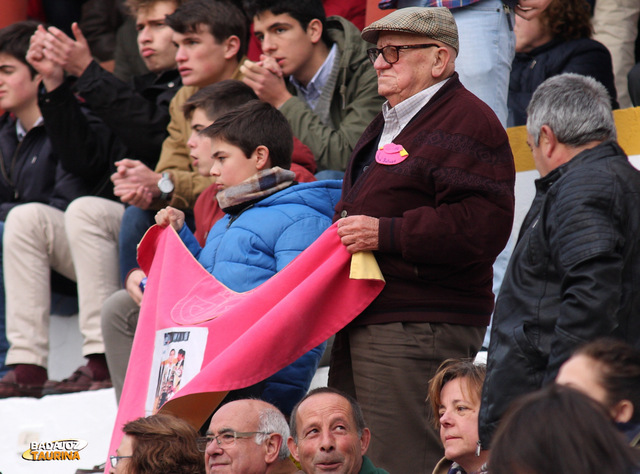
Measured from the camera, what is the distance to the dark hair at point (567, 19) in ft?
22.5

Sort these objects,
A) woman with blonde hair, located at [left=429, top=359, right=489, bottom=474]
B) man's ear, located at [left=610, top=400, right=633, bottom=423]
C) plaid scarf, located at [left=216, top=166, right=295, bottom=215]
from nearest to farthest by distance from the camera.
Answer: man's ear, located at [left=610, top=400, right=633, bottom=423] < woman with blonde hair, located at [left=429, top=359, right=489, bottom=474] < plaid scarf, located at [left=216, top=166, right=295, bottom=215]

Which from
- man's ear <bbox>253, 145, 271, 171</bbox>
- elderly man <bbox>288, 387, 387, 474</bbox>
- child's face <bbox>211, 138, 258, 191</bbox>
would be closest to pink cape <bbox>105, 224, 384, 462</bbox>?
elderly man <bbox>288, 387, 387, 474</bbox>

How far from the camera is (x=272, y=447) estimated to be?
4660 millimetres

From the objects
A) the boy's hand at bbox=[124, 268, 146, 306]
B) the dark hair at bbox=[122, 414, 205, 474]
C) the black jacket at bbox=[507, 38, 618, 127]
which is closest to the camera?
the dark hair at bbox=[122, 414, 205, 474]

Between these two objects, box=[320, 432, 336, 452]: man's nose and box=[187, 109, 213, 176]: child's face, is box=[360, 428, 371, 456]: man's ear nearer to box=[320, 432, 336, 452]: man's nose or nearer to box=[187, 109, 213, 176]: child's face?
box=[320, 432, 336, 452]: man's nose

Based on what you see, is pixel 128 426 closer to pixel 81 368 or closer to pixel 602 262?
pixel 602 262

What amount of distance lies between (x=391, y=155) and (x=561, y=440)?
8.60ft

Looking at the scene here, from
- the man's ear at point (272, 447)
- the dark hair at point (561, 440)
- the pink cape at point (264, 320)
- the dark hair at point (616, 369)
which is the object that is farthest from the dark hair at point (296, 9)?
the dark hair at point (561, 440)

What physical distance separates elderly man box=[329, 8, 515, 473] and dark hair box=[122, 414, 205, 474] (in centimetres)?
76

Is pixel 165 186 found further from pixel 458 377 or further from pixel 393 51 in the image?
pixel 458 377

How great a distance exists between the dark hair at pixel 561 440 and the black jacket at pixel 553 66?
4.88 m

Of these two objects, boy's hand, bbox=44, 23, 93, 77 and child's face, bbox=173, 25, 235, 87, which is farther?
boy's hand, bbox=44, 23, 93, 77

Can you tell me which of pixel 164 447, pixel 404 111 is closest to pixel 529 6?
pixel 404 111

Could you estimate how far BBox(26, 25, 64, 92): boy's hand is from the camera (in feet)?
23.3
